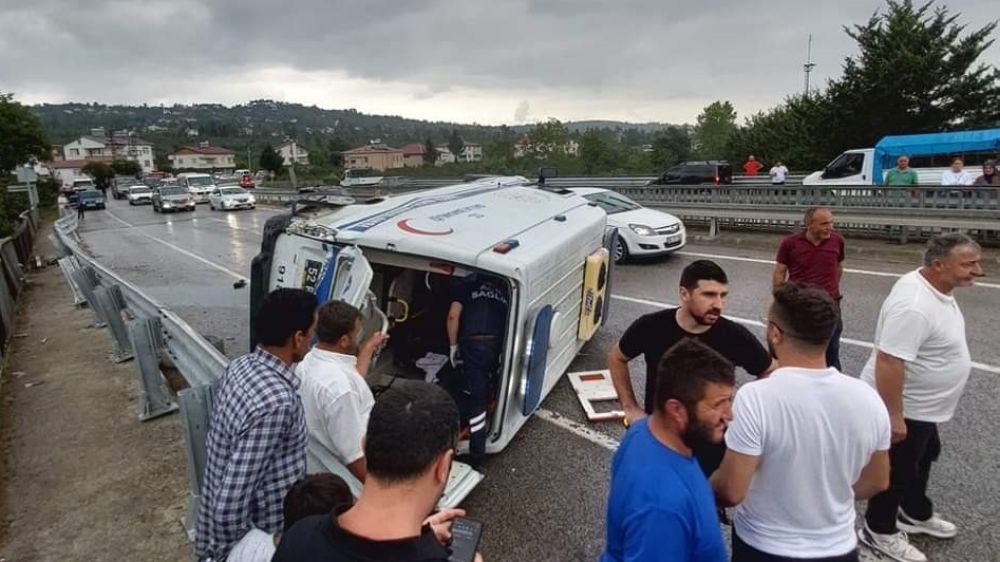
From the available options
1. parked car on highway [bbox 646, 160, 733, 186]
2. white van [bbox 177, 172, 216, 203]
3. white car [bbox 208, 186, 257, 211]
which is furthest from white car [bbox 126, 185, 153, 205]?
parked car on highway [bbox 646, 160, 733, 186]

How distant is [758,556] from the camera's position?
2.27 metres

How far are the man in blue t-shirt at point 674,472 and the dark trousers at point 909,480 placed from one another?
2.01m

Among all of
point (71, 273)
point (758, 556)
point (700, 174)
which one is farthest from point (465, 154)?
point (758, 556)

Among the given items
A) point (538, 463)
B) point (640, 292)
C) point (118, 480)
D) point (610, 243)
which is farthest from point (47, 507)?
point (640, 292)

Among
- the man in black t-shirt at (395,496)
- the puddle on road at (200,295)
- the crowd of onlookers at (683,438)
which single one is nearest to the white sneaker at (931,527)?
the crowd of onlookers at (683,438)

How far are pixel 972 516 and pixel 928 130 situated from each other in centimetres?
3005

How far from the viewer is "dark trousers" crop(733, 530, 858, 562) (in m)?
2.18

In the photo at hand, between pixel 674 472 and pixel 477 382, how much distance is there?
8.02 ft

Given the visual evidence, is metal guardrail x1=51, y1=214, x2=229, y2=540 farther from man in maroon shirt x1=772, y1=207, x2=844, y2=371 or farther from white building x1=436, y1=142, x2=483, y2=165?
white building x1=436, y1=142, x2=483, y2=165

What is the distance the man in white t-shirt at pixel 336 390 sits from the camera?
291 centimetres

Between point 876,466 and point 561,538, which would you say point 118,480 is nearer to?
point 561,538

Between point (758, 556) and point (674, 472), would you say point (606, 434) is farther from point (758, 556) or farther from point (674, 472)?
point (674, 472)

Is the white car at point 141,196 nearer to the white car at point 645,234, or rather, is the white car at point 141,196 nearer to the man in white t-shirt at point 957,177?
the white car at point 645,234

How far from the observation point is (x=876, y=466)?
2283mm
